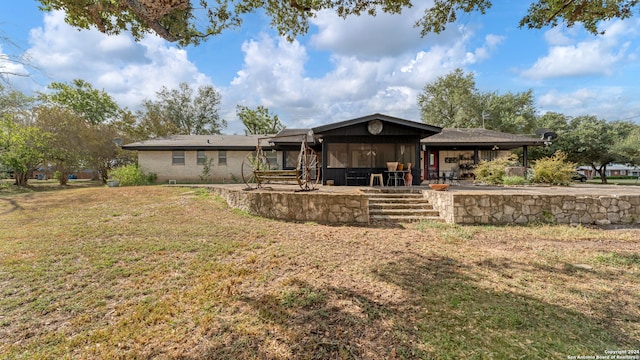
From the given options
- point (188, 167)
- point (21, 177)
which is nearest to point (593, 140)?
point (188, 167)

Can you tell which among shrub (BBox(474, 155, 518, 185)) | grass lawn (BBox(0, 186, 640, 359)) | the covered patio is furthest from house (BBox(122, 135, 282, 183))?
shrub (BBox(474, 155, 518, 185))

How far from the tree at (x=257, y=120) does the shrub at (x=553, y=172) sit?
94.6ft

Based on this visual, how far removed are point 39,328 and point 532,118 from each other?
115 ft

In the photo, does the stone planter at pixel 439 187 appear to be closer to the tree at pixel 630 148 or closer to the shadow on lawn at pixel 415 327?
the shadow on lawn at pixel 415 327

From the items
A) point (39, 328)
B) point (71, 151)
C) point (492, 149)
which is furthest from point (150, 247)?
point (71, 151)

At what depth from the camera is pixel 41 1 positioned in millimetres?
4297

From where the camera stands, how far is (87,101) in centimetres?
2864

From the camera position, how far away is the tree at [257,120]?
35062 mm

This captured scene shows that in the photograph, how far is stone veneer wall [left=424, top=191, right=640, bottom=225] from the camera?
6582 mm

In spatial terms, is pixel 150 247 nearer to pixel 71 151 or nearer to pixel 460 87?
pixel 71 151

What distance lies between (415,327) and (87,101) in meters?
38.2

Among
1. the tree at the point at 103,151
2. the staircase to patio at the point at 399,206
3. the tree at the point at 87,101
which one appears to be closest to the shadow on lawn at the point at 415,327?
the staircase to patio at the point at 399,206

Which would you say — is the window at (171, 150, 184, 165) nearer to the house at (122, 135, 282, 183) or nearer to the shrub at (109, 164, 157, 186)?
the house at (122, 135, 282, 183)

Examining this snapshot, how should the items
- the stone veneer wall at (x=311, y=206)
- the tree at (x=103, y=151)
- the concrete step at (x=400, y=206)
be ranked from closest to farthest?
1. the stone veneer wall at (x=311, y=206)
2. the concrete step at (x=400, y=206)
3. the tree at (x=103, y=151)
